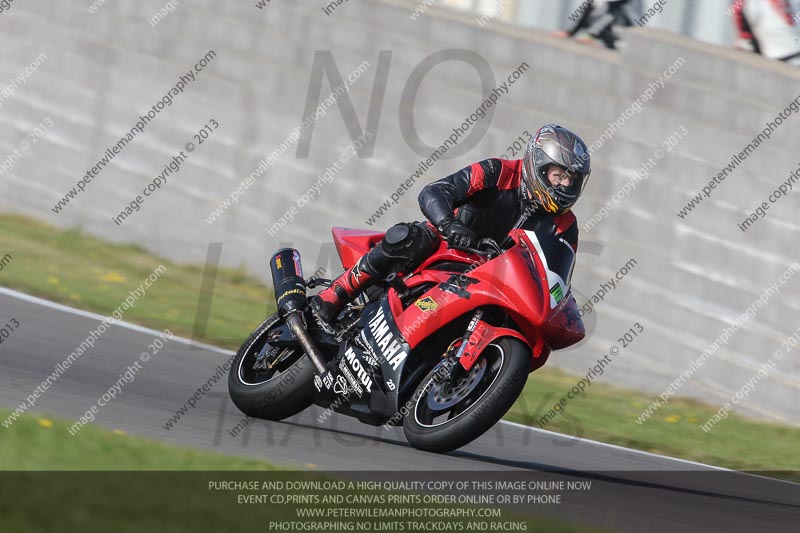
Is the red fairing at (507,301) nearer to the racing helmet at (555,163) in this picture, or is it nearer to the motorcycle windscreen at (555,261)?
the motorcycle windscreen at (555,261)

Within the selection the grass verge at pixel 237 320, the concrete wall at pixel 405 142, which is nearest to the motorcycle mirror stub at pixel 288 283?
the grass verge at pixel 237 320

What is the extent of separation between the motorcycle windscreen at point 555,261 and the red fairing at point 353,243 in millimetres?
1120

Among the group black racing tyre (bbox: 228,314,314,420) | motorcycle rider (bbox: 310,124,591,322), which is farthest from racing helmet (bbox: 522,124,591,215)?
black racing tyre (bbox: 228,314,314,420)

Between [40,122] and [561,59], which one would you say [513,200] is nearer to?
[561,59]

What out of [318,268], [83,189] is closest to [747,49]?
[318,268]

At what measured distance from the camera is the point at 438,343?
608 centimetres

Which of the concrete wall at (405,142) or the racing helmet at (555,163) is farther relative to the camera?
Result: the concrete wall at (405,142)

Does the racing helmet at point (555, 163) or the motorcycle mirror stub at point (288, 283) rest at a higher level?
the racing helmet at point (555, 163)

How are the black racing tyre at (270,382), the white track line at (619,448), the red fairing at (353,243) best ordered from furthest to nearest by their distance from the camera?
the white track line at (619,448)
the red fairing at (353,243)
the black racing tyre at (270,382)

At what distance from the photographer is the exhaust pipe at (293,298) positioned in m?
6.29

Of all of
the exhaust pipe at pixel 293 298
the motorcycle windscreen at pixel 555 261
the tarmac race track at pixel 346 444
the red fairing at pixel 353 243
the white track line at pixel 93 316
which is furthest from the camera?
the white track line at pixel 93 316

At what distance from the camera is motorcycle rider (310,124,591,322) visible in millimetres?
6090

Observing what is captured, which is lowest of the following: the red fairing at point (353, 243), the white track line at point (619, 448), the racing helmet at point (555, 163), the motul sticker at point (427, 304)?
the white track line at point (619, 448)
